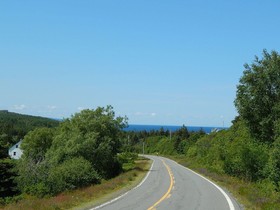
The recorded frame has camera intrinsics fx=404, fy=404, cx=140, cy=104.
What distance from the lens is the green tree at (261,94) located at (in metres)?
36.9

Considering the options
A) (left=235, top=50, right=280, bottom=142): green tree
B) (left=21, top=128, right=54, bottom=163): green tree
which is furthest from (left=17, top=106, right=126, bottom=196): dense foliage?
(left=21, top=128, right=54, bottom=163): green tree

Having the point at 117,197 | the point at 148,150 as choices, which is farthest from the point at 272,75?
the point at 148,150

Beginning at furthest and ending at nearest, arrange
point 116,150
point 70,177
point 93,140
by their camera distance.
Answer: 1. point 116,150
2. point 93,140
3. point 70,177

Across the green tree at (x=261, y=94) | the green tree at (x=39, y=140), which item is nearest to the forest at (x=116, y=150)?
the green tree at (x=261, y=94)

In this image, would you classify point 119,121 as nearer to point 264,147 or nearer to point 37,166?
point 37,166

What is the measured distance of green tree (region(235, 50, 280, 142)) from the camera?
36938 millimetres

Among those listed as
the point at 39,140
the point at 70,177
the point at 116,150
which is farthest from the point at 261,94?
the point at 39,140

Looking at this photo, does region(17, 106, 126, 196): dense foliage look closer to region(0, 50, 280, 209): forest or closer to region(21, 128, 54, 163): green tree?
region(0, 50, 280, 209): forest

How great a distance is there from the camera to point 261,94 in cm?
3744

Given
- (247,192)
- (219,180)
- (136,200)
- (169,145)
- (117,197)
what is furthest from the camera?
(169,145)

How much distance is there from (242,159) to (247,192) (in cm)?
1881

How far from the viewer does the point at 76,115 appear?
171ft

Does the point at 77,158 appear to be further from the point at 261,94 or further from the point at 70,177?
the point at 261,94

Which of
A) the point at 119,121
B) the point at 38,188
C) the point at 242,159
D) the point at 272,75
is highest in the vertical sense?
the point at 272,75
